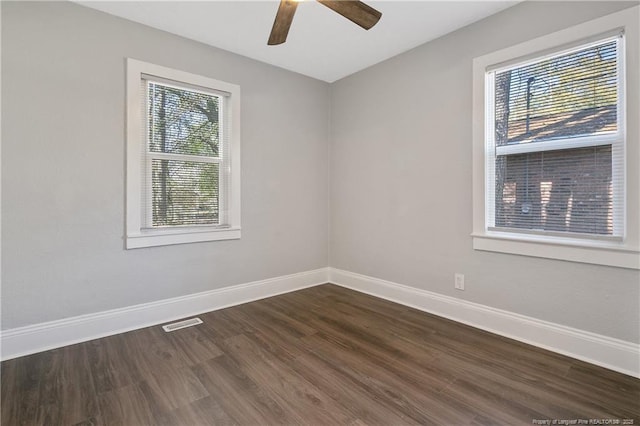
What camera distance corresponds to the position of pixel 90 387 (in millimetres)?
1814

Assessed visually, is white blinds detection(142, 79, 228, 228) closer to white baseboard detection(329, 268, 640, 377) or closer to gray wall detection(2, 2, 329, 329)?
gray wall detection(2, 2, 329, 329)

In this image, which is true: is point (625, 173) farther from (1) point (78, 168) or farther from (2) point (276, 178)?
(1) point (78, 168)

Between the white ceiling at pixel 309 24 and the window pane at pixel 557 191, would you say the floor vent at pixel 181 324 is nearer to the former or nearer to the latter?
the white ceiling at pixel 309 24

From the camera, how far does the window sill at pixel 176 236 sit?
2.61 metres

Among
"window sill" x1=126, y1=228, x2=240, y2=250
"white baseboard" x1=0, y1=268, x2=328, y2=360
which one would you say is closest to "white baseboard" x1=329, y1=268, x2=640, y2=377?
"white baseboard" x1=0, y1=268, x2=328, y2=360

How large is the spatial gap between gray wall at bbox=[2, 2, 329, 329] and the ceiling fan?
1.33 meters

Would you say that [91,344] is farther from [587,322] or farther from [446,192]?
[587,322]

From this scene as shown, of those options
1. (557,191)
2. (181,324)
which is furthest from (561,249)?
(181,324)

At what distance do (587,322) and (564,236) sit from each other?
0.59 m

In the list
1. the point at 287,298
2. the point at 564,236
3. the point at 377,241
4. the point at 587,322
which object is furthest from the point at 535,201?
the point at 287,298

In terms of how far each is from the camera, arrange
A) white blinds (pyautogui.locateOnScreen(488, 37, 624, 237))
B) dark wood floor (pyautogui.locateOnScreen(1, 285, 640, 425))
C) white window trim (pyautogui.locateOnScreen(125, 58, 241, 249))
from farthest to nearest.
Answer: white window trim (pyautogui.locateOnScreen(125, 58, 241, 249)), white blinds (pyautogui.locateOnScreen(488, 37, 624, 237)), dark wood floor (pyautogui.locateOnScreen(1, 285, 640, 425))

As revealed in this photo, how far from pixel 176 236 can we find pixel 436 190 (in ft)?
8.09

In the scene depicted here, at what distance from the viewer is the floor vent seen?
2.62 m

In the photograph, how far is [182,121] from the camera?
9.50 feet
